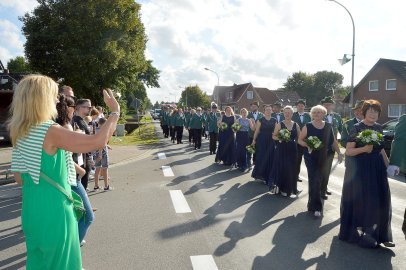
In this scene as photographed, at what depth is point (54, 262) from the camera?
8.48 feet

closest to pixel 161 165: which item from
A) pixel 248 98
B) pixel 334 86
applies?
pixel 248 98

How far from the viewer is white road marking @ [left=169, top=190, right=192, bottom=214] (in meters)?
7.02

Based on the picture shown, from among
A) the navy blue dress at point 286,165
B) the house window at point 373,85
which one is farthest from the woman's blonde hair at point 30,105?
the house window at point 373,85

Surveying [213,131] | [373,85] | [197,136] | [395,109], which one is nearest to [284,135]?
[213,131]

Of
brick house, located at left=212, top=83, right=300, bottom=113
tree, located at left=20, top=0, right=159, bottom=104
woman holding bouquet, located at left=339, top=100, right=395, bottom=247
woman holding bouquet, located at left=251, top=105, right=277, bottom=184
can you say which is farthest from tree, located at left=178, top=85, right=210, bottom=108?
woman holding bouquet, located at left=339, top=100, right=395, bottom=247

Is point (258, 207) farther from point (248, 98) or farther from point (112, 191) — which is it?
point (248, 98)

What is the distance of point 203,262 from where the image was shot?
4.60 m

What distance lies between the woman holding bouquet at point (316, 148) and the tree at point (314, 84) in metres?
102

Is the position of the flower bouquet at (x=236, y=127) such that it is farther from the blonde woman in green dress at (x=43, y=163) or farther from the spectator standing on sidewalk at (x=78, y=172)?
the blonde woman in green dress at (x=43, y=163)

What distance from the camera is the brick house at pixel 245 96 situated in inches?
2945

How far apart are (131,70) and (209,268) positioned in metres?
26.2

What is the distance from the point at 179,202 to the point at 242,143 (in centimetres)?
490

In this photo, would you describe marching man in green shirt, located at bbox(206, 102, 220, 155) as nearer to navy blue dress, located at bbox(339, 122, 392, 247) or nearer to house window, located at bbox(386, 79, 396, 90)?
navy blue dress, located at bbox(339, 122, 392, 247)

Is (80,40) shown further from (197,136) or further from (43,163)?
(43,163)
